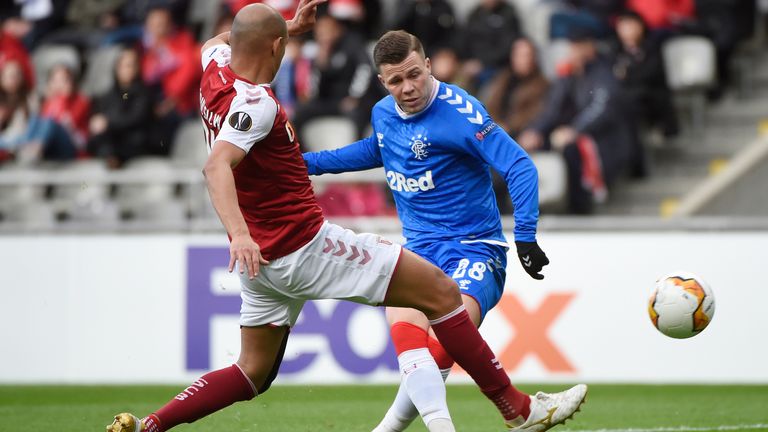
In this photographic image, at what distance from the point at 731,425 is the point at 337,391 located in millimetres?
3972

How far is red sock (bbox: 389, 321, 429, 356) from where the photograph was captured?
6.48 metres

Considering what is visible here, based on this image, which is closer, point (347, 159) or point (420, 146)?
point (420, 146)

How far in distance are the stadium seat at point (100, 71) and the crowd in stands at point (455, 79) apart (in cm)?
10

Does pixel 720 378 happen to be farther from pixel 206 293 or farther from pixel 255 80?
pixel 255 80

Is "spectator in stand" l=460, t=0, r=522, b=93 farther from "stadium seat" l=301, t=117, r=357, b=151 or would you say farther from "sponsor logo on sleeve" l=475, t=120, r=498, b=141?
"sponsor logo on sleeve" l=475, t=120, r=498, b=141

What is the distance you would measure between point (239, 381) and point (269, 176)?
42.4 inches

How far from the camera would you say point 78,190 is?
1313 cm

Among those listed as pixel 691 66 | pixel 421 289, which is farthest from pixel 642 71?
pixel 421 289

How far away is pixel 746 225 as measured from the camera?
11.5 meters

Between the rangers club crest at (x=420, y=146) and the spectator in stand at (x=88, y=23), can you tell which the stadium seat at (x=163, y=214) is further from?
the rangers club crest at (x=420, y=146)

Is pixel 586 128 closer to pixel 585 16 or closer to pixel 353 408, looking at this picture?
pixel 585 16

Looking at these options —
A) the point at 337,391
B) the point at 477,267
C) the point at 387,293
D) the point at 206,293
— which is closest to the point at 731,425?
the point at 477,267

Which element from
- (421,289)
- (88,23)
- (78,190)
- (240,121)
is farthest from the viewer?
(88,23)

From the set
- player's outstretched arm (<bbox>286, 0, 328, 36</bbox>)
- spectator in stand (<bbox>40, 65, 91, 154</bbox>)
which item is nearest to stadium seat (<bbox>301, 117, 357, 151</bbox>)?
spectator in stand (<bbox>40, 65, 91, 154</bbox>)
